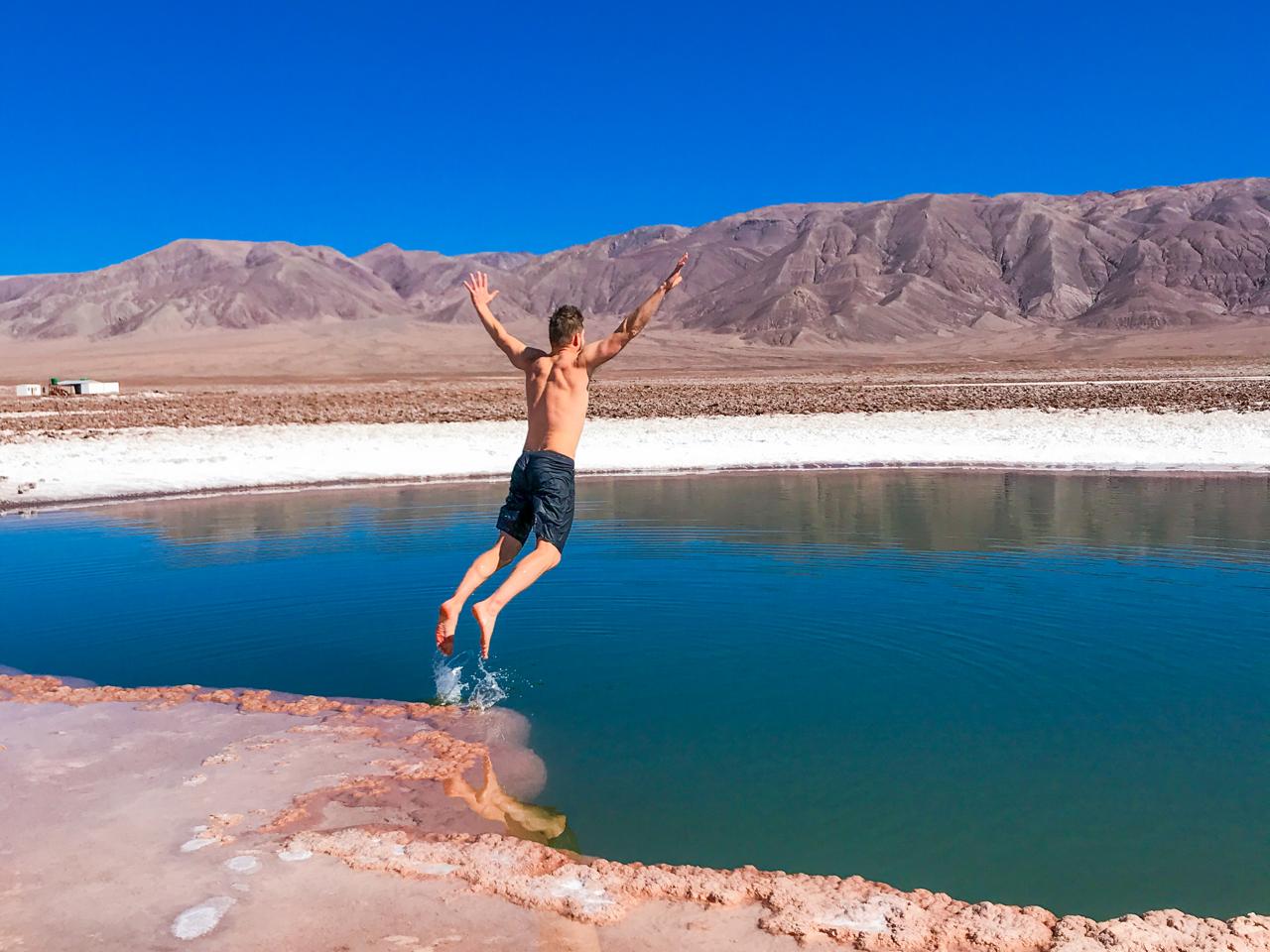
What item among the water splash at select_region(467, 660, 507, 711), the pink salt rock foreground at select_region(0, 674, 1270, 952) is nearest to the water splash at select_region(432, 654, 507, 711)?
the water splash at select_region(467, 660, 507, 711)

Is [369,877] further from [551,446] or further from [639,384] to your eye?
[639,384]

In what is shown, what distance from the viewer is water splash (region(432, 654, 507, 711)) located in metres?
6.49

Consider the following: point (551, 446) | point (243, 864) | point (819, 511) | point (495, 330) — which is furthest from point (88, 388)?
point (243, 864)

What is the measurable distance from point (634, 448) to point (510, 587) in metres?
16.0

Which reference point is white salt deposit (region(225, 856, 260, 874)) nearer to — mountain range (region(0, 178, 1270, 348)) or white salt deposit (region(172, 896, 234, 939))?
white salt deposit (region(172, 896, 234, 939))

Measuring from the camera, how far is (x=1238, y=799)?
16.4 ft

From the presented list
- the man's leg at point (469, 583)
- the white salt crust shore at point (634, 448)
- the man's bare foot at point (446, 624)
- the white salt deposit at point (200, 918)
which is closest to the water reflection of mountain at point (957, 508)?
the white salt crust shore at point (634, 448)

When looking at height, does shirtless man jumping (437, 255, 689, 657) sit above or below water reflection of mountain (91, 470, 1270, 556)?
above

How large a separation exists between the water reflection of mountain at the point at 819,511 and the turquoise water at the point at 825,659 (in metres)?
0.10

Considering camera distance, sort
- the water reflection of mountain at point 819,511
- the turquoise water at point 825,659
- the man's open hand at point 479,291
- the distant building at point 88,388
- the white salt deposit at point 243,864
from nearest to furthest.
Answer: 1. the white salt deposit at point 243,864
2. the turquoise water at point 825,659
3. the man's open hand at point 479,291
4. the water reflection of mountain at point 819,511
5. the distant building at point 88,388

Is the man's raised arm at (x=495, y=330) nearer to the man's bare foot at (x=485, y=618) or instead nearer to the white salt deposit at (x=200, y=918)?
the man's bare foot at (x=485, y=618)

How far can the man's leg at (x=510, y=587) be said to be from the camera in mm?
5891

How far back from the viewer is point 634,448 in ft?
71.8

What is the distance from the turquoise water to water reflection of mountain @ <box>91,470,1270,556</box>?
0.33 ft
